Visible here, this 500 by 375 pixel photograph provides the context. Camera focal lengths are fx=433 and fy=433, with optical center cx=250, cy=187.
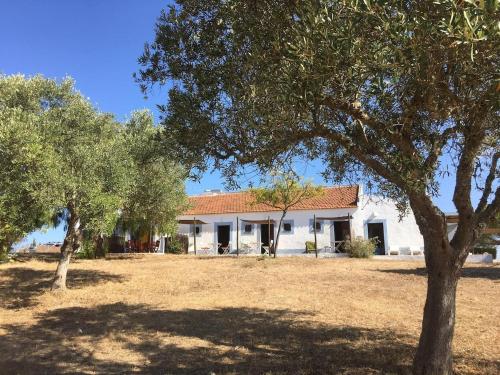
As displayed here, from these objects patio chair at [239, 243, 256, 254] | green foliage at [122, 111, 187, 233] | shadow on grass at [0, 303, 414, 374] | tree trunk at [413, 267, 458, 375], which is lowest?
shadow on grass at [0, 303, 414, 374]

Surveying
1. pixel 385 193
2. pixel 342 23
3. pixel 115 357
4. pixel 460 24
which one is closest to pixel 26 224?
pixel 115 357

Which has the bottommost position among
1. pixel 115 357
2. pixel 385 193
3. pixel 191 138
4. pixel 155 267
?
pixel 115 357

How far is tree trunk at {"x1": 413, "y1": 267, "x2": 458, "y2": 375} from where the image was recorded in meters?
6.38

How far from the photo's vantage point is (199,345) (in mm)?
9164

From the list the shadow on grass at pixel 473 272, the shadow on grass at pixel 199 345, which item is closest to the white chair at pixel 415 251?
the shadow on grass at pixel 473 272

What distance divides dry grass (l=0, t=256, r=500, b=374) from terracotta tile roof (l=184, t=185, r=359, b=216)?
51.6 feet

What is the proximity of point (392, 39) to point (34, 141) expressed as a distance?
35.0 ft

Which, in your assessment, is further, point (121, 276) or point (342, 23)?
point (121, 276)

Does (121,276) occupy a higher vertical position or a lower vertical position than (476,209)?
lower

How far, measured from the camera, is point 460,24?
3133 mm

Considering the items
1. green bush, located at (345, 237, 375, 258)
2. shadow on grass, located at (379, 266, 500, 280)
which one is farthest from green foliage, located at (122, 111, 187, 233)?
green bush, located at (345, 237, 375, 258)

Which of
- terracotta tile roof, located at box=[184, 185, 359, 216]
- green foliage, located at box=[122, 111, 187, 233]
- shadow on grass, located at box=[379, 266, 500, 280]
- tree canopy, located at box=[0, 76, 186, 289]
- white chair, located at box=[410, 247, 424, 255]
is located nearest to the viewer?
tree canopy, located at box=[0, 76, 186, 289]

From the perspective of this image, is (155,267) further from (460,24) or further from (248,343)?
(460,24)

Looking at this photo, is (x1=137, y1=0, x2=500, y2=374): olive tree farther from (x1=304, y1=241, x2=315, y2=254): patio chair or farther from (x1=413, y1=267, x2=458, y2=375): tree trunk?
(x1=304, y1=241, x2=315, y2=254): patio chair
